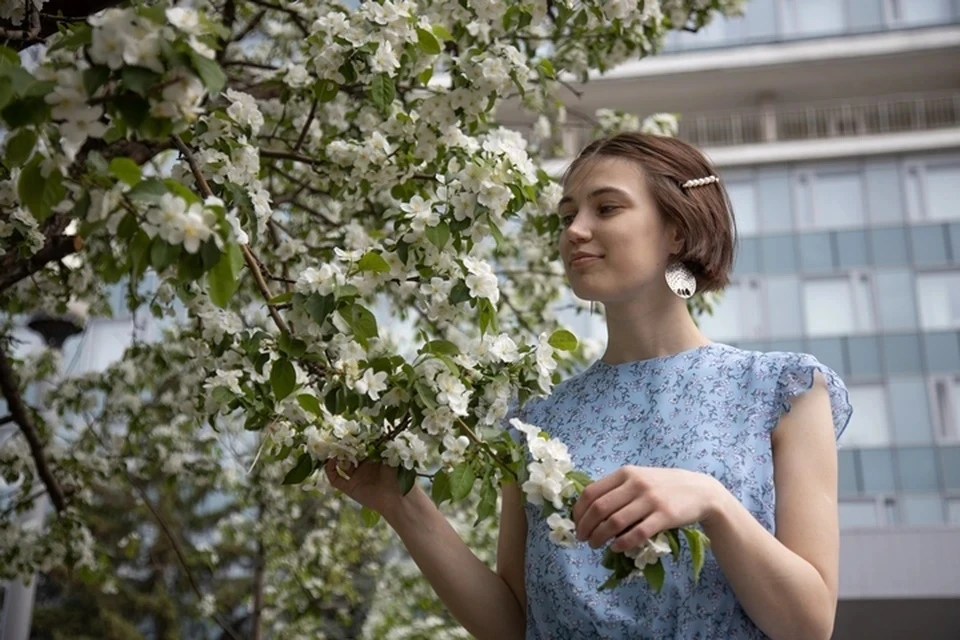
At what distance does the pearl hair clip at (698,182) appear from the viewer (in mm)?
1911

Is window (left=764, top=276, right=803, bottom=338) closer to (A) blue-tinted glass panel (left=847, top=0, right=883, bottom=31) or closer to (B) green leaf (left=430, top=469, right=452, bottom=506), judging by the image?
(A) blue-tinted glass panel (left=847, top=0, right=883, bottom=31)

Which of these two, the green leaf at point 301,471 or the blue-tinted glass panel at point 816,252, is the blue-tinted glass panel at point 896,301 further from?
the green leaf at point 301,471

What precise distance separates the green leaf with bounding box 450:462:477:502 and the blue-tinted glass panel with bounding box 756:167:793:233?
11.9 meters

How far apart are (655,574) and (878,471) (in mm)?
11100

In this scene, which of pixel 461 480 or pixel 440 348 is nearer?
pixel 461 480

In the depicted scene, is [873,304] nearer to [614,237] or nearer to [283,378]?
[614,237]

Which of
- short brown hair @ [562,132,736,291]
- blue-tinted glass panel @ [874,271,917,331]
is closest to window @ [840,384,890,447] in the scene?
blue-tinted glass panel @ [874,271,917,331]

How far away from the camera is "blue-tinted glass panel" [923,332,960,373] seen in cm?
1187

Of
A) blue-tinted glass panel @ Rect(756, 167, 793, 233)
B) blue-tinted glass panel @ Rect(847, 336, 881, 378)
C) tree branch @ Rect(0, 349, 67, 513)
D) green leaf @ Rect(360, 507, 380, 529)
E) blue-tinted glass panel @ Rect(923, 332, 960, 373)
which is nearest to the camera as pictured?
green leaf @ Rect(360, 507, 380, 529)

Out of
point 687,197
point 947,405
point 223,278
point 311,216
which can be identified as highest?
point 947,405

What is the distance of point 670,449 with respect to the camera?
1723 mm

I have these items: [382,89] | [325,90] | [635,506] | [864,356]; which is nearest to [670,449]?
[635,506]

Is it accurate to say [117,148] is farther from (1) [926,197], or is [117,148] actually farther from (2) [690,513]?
(1) [926,197]

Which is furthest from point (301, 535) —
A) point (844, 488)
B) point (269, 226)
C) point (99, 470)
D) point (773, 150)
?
point (773, 150)
